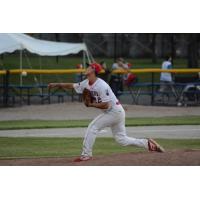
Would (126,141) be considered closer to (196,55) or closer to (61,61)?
(196,55)

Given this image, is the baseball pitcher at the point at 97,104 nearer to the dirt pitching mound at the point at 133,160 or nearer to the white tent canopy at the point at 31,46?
the dirt pitching mound at the point at 133,160

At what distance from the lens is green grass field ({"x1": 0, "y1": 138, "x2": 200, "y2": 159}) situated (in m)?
15.4

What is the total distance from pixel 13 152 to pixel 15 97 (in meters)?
12.5

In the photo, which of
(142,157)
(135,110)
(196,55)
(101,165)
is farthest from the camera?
(196,55)

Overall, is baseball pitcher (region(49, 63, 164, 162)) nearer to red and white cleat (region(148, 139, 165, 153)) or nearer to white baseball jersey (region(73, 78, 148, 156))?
white baseball jersey (region(73, 78, 148, 156))

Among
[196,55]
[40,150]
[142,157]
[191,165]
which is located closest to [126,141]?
[142,157]

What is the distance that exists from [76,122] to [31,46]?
6301mm

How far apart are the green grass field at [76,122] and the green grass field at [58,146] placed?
9.46 ft

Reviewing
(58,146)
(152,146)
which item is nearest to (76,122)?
(58,146)

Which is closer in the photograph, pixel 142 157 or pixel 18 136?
pixel 142 157

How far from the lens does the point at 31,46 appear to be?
89.8 feet

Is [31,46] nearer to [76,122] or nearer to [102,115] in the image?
[76,122]

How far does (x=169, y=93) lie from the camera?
2747 centimetres

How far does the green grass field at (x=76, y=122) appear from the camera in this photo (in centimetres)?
2069
